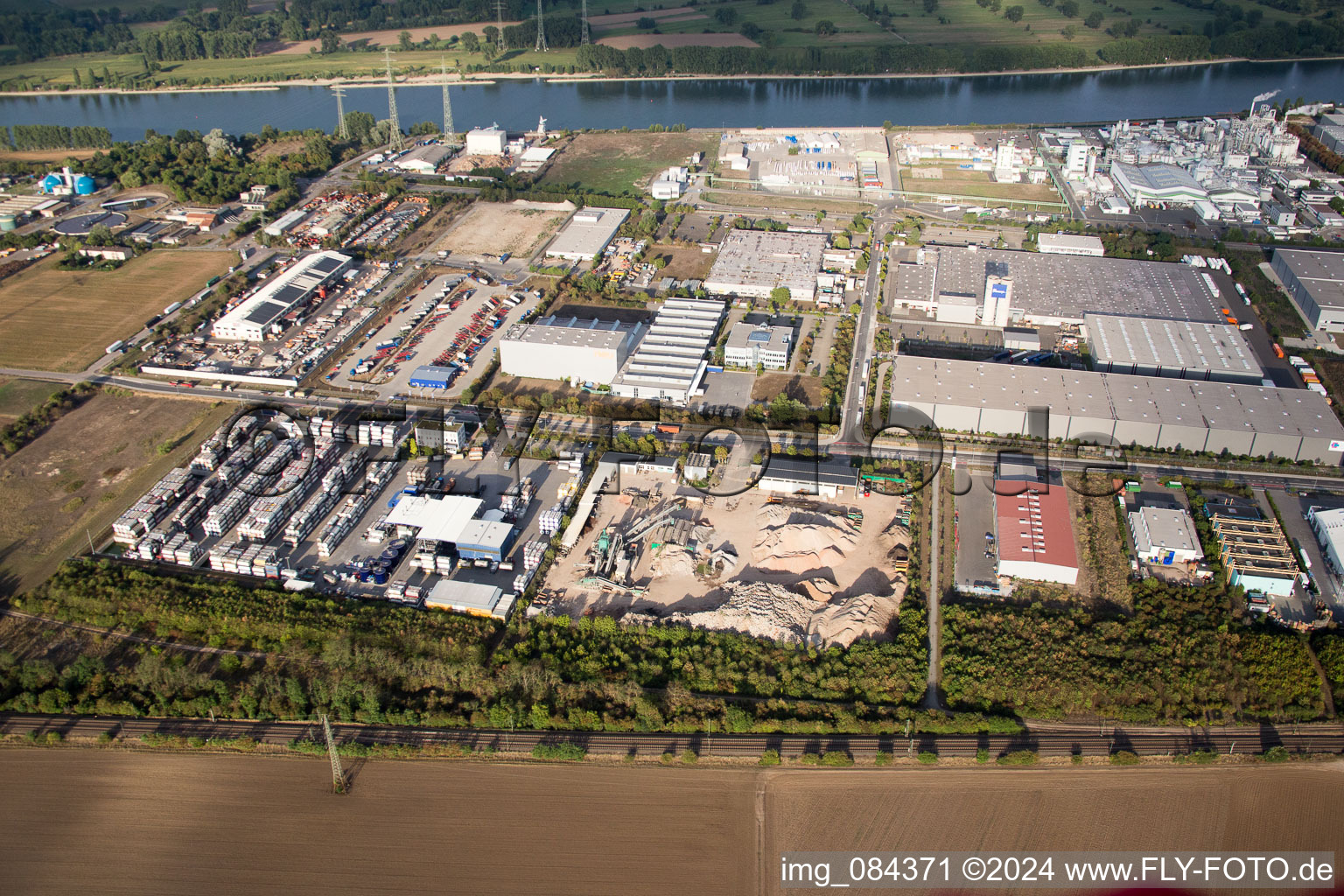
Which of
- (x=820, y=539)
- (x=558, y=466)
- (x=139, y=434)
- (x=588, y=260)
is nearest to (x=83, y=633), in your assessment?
(x=139, y=434)

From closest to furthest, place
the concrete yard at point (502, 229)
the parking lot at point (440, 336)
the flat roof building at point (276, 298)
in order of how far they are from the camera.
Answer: the parking lot at point (440, 336) < the flat roof building at point (276, 298) < the concrete yard at point (502, 229)

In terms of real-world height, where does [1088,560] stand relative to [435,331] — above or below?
below

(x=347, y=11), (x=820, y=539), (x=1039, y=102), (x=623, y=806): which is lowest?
(x=623, y=806)

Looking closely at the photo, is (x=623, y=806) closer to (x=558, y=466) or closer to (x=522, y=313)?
(x=558, y=466)

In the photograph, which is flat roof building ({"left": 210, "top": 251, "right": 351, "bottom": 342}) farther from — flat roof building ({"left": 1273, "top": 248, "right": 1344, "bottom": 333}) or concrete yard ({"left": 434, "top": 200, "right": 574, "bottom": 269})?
flat roof building ({"left": 1273, "top": 248, "right": 1344, "bottom": 333})

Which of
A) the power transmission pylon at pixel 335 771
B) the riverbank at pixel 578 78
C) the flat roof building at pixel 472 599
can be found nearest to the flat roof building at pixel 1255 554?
the flat roof building at pixel 472 599

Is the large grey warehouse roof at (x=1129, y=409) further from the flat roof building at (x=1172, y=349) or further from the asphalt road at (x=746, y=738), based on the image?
the asphalt road at (x=746, y=738)

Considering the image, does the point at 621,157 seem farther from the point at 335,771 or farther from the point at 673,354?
the point at 335,771
